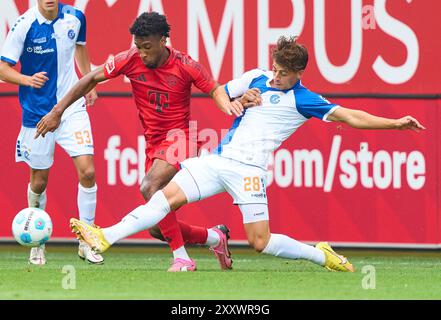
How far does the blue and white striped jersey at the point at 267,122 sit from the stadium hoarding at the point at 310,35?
2278 mm

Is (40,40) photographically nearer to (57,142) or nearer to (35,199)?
(57,142)

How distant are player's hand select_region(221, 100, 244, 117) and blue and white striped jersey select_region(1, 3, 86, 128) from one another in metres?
1.82

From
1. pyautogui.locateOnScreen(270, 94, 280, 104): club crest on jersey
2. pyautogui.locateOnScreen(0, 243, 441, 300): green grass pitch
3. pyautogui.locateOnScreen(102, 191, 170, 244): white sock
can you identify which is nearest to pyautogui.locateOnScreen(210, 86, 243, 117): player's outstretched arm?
pyautogui.locateOnScreen(270, 94, 280, 104): club crest on jersey

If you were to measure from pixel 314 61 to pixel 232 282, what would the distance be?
11.2 feet

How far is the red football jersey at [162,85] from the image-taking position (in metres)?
9.78

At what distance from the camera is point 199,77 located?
32.2 ft

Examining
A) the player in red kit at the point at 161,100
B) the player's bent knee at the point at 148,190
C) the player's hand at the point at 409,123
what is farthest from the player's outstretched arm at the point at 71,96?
the player's hand at the point at 409,123

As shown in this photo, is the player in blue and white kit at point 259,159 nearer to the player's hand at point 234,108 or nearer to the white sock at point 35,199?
the player's hand at point 234,108

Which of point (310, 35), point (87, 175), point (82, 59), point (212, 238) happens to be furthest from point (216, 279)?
point (310, 35)

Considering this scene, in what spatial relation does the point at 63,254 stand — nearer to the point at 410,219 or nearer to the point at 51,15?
the point at 51,15

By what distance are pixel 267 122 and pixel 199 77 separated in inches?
27.0

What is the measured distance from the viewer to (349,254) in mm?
11891

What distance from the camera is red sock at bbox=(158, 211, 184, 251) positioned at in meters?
9.77
